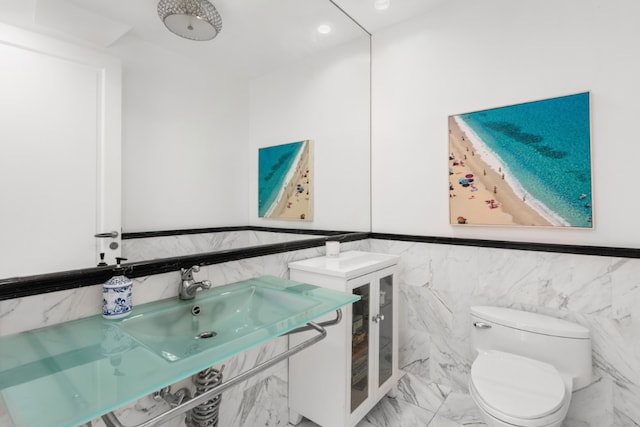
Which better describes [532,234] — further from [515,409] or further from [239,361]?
[239,361]

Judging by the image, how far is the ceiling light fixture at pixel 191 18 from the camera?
3.97 ft

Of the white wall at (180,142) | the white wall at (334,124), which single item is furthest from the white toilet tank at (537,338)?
the white wall at (180,142)

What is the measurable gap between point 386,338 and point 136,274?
1472 millimetres

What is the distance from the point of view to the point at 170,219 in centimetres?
129

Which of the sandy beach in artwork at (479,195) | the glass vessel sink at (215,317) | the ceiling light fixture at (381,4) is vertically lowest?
the glass vessel sink at (215,317)

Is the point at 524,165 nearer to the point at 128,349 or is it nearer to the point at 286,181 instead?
the point at 286,181

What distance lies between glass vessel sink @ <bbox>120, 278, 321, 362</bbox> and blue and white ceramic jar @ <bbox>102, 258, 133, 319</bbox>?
0.13ft

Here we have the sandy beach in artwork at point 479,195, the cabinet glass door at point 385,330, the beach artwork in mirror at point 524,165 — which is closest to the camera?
the beach artwork in mirror at point 524,165

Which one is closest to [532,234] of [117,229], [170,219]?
[170,219]

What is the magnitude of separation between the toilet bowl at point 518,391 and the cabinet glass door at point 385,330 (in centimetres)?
53

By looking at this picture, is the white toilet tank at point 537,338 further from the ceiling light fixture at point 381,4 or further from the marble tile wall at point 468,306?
the ceiling light fixture at point 381,4

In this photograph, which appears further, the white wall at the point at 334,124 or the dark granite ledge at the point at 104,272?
the white wall at the point at 334,124

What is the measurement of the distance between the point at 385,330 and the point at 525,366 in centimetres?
73

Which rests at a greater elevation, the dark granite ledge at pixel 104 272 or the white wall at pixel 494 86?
the white wall at pixel 494 86
